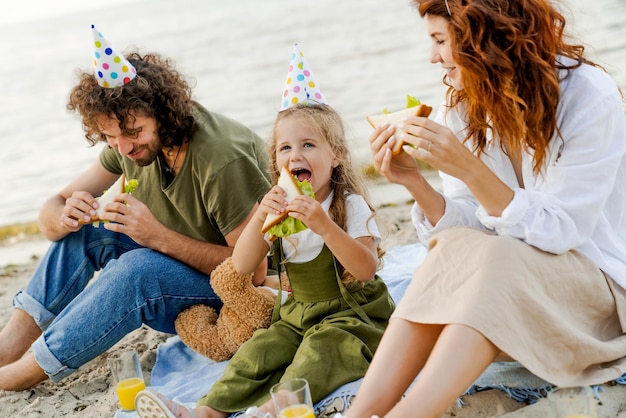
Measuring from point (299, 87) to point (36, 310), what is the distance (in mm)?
2072

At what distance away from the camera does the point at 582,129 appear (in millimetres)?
2896

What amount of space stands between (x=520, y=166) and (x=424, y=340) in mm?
1006

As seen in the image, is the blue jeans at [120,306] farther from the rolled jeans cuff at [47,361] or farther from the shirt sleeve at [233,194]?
the shirt sleeve at [233,194]

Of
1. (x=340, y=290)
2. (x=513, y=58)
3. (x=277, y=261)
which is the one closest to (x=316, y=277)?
(x=340, y=290)

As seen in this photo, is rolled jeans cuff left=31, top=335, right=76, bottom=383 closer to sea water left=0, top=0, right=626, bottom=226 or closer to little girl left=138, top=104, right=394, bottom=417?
little girl left=138, top=104, right=394, bottom=417

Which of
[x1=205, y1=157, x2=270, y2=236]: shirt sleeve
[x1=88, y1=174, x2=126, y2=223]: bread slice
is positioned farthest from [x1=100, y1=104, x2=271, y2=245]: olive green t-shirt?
[x1=88, y1=174, x2=126, y2=223]: bread slice

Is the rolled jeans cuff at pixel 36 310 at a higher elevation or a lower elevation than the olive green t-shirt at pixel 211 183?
lower

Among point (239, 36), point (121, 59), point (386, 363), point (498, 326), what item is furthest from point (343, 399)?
point (239, 36)

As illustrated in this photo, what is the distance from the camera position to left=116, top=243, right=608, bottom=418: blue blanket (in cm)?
314

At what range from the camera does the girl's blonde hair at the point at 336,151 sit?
3.80 m

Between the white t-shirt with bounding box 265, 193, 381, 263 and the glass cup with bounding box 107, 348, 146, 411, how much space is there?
0.91 m

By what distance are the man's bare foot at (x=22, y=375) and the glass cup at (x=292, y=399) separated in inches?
75.7

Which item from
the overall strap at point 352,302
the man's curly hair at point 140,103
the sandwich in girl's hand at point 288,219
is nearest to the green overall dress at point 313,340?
the overall strap at point 352,302

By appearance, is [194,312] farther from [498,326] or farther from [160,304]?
[498,326]
